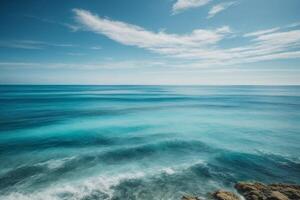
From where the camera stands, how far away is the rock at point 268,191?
9867 millimetres

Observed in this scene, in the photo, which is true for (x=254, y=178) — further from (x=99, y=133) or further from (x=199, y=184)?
(x=99, y=133)

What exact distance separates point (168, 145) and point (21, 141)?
1551 centimetres

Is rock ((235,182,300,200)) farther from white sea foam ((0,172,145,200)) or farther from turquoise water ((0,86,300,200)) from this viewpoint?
white sea foam ((0,172,145,200))

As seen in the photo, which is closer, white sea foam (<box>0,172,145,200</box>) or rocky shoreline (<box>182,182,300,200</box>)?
rocky shoreline (<box>182,182,300,200</box>)

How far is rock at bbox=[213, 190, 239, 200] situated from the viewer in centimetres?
997

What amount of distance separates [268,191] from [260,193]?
52 cm

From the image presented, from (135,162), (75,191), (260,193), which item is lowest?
(135,162)

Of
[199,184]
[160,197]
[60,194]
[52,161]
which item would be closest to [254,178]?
[199,184]

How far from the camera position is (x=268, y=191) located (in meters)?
10.5

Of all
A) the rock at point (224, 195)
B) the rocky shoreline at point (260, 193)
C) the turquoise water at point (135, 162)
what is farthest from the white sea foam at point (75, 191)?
the rock at point (224, 195)

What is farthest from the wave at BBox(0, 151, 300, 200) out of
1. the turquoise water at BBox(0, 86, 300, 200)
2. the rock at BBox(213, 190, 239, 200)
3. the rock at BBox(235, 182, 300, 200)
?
the rock at BBox(235, 182, 300, 200)

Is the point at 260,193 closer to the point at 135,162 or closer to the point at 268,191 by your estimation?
the point at 268,191

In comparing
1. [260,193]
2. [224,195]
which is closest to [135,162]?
[224,195]

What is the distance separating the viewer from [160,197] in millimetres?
10453
